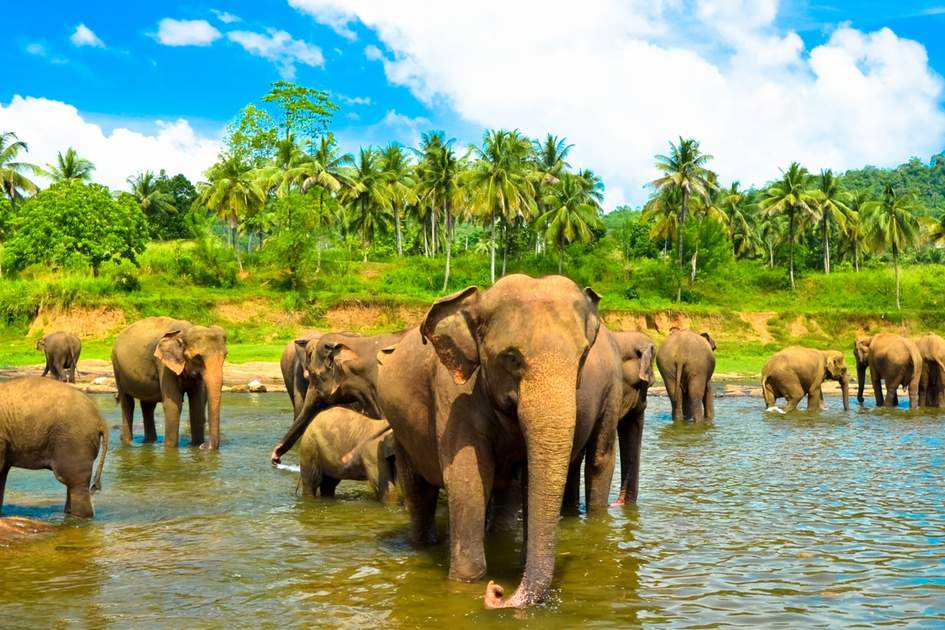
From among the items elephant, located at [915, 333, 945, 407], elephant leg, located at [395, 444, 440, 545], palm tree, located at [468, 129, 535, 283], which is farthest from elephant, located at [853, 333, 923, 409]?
palm tree, located at [468, 129, 535, 283]

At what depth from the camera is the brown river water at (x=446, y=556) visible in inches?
254

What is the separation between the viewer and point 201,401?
1572 centimetres

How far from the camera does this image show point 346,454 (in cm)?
1045

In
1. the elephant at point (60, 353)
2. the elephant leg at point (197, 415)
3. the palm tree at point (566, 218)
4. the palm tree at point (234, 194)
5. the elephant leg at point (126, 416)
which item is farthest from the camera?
the palm tree at point (566, 218)

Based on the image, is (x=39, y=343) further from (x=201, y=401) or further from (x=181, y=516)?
(x=181, y=516)

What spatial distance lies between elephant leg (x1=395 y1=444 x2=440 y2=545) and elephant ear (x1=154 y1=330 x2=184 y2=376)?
769 cm

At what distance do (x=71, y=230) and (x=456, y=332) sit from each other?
50003 mm

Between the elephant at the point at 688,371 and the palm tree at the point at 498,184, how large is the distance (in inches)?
1489

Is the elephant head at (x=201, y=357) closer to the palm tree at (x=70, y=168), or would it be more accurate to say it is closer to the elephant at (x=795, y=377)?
the elephant at (x=795, y=377)

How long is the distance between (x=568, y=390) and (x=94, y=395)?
23.0 m

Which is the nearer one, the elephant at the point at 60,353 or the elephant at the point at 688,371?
the elephant at the point at 688,371

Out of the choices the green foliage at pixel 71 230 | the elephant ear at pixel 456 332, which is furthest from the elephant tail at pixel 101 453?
the green foliage at pixel 71 230

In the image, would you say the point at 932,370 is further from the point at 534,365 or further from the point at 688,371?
the point at 534,365

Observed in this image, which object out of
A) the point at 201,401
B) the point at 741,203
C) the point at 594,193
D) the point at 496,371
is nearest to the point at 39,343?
the point at 201,401
